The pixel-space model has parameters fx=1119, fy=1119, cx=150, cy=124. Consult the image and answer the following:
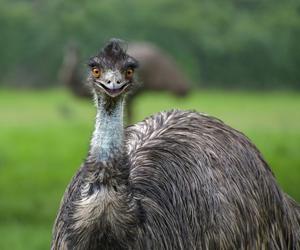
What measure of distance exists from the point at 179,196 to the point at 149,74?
13.1 m

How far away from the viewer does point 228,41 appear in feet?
58.6

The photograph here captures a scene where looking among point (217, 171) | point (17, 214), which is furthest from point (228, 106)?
point (217, 171)

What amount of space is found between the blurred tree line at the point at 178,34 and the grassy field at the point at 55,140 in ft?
1.57

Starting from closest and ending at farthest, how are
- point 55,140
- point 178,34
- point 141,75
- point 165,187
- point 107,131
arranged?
point 107,131 → point 165,187 → point 55,140 → point 141,75 → point 178,34

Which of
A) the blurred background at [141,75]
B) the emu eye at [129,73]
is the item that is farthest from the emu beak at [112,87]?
the blurred background at [141,75]

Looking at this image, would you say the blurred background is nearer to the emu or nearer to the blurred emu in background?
the blurred emu in background

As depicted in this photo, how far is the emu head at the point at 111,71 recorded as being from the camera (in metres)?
5.25

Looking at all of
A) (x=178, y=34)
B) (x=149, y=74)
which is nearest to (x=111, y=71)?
(x=149, y=74)

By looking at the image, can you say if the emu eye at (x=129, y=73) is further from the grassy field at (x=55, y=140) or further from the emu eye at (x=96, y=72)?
the grassy field at (x=55, y=140)

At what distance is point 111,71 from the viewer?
5332 millimetres

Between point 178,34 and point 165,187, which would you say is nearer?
point 165,187

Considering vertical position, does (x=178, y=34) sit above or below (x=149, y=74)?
above

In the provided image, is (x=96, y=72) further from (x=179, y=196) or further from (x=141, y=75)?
(x=141, y=75)

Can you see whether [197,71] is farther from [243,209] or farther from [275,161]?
[243,209]
